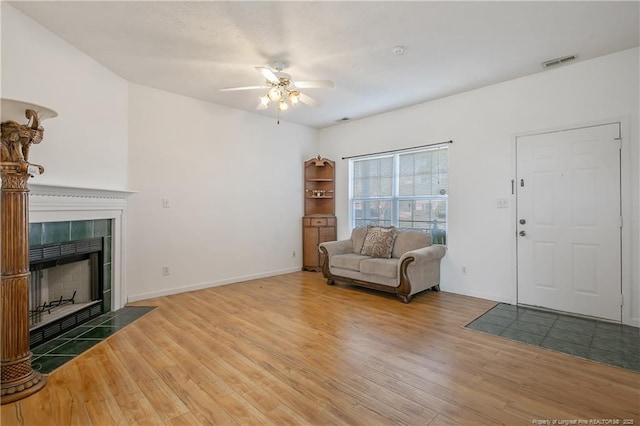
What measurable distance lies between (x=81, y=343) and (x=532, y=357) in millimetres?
3740

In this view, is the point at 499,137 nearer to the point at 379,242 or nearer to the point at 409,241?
the point at 409,241

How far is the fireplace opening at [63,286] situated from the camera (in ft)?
8.93

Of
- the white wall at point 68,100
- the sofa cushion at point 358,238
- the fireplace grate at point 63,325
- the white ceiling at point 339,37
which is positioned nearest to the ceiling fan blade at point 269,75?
the white ceiling at point 339,37

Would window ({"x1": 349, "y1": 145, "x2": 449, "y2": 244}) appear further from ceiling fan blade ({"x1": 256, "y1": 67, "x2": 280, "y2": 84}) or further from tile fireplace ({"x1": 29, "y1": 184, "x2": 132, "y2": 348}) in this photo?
tile fireplace ({"x1": 29, "y1": 184, "x2": 132, "y2": 348})

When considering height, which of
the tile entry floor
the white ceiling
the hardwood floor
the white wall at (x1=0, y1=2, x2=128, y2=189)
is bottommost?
the hardwood floor

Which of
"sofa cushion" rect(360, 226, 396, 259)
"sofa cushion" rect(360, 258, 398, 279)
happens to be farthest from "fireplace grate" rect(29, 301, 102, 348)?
"sofa cushion" rect(360, 226, 396, 259)

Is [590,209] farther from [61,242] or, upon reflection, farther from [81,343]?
[61,242]

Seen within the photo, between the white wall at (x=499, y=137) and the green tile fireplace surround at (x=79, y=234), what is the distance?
13.3 ft

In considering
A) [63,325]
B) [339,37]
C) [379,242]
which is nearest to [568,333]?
[379,242]

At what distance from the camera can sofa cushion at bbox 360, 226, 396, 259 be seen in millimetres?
4441

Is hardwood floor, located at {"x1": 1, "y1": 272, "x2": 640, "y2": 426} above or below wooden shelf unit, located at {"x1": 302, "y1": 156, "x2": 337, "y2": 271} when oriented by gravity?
below

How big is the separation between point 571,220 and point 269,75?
3546 millimetres

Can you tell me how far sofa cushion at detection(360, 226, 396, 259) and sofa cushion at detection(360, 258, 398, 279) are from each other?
28cm

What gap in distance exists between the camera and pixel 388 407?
181cm
